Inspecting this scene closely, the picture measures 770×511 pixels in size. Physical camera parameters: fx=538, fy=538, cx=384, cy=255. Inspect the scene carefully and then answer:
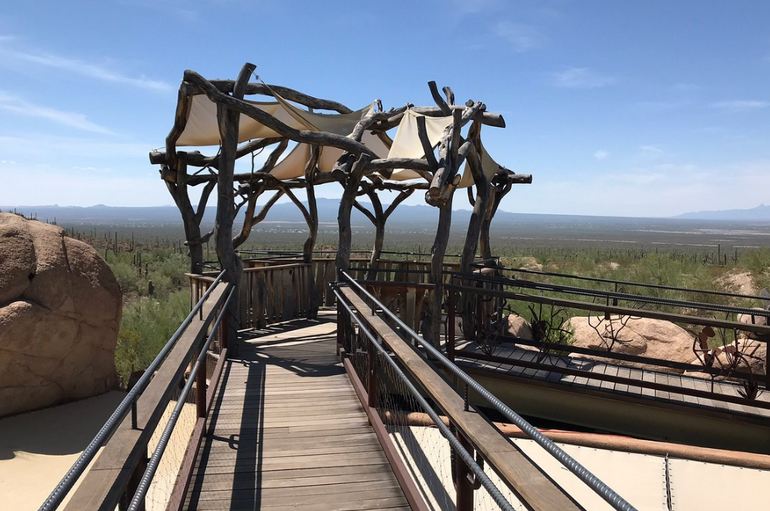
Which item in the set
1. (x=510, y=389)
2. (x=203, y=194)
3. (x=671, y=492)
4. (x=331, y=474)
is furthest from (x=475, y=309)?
(x=203, y=194)

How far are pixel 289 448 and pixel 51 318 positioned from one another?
5.53 m

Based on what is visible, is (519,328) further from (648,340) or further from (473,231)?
(473,231)

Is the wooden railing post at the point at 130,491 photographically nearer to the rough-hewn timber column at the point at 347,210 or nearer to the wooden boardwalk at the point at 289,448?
the wooden boardwalk at the point at 289,448

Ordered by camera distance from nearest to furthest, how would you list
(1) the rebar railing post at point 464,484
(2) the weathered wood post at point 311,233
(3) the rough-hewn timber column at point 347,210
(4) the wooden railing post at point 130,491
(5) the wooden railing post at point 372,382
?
(4) the wooden railing post at point 130,491 < (1) the rebar railing post at point 464,484 < (5) the wooden railing post at point 372,382 < (3) the rough-hewn timber column at point 347,210 < (2) the weathered wood post at point 311,233

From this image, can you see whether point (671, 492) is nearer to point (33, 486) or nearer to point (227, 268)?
point (227, 268)

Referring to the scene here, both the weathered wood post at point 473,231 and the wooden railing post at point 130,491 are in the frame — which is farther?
the weathered wood post at point 473,231

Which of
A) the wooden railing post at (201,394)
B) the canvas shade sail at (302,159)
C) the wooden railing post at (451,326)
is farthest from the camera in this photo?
the canvas shade sail at (302,159)

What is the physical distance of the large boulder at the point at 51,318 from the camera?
754 cm

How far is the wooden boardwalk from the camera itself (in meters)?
3.50

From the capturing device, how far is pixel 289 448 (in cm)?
430

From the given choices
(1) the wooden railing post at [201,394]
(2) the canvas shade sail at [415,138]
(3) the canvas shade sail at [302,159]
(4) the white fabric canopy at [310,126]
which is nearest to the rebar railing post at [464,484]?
(1) the wooden railing post at [201,394]

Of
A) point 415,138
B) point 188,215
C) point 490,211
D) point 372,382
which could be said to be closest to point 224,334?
point 372,382

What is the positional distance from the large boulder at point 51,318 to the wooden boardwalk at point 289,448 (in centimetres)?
312

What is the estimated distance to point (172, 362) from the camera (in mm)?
3117
